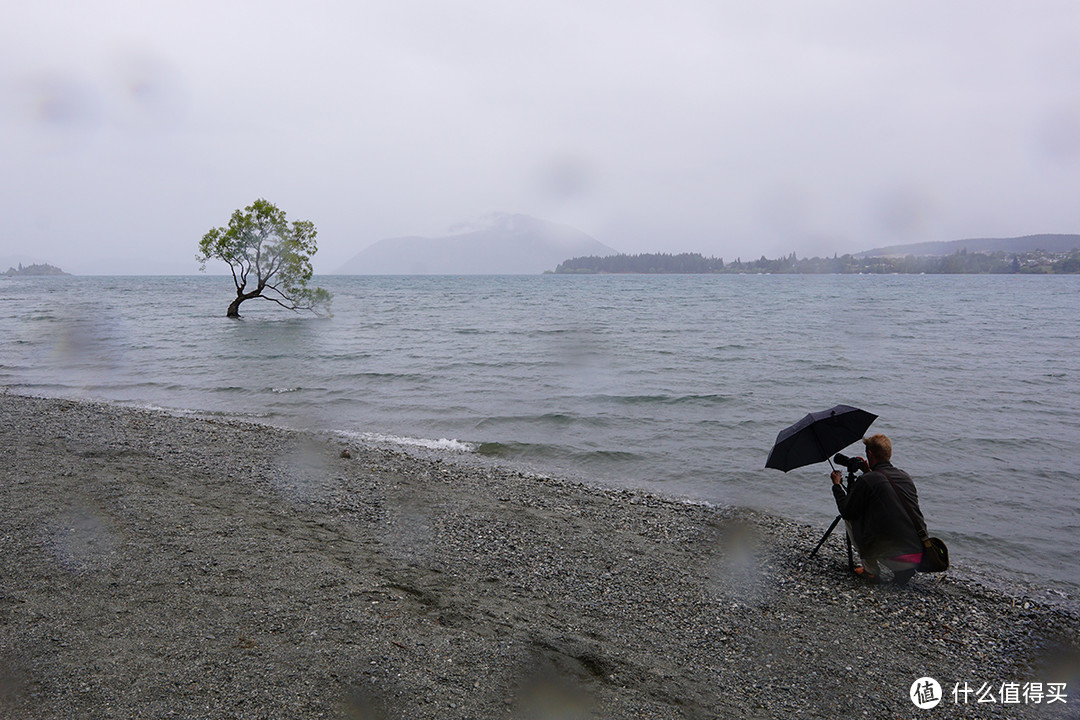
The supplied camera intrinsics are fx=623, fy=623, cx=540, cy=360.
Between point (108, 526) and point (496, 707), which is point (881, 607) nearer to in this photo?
point (496, 707)

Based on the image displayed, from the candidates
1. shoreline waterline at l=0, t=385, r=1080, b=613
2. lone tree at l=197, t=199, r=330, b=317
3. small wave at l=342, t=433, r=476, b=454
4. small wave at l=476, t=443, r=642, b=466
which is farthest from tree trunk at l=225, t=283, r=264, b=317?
small wave at l=476, t=443, r=642, b=466

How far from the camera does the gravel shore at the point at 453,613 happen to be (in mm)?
4707

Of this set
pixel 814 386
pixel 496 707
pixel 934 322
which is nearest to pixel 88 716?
pixel 496 707

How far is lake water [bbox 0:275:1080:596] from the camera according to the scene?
10898mm

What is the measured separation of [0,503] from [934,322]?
49079mm

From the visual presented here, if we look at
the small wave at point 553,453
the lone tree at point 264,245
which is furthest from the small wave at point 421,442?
the lone tree at point 264,245

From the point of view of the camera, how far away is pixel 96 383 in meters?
20.2

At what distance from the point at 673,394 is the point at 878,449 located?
460 inches

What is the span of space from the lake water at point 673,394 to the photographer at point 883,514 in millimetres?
2243

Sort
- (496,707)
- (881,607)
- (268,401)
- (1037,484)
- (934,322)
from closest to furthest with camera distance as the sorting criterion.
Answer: (496,707), (881,607), (1037,484), (268,401), (934,322)

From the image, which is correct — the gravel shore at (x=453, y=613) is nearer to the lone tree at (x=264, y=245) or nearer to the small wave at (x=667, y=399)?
the small wave at (x=667, y=399)

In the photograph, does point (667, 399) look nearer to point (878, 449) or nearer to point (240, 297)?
point (878, 449)

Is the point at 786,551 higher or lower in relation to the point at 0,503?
lower

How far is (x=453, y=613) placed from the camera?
5.86 meters
